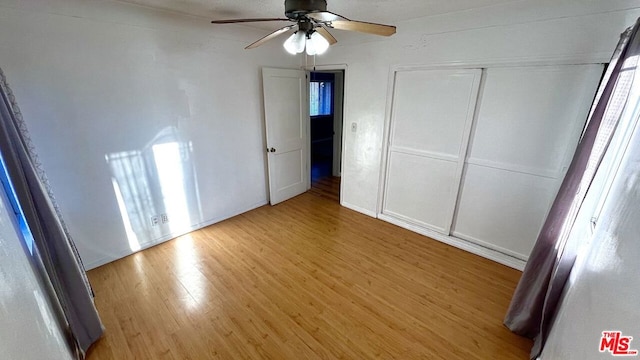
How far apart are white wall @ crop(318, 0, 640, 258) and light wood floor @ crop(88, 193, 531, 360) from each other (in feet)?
3.62

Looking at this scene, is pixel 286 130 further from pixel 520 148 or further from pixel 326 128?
pixel 326 128

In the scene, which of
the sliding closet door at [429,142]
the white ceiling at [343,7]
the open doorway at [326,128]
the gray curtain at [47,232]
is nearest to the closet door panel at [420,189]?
the sliding closet door at [429,142]

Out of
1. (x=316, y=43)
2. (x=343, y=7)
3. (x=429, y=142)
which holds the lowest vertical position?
(x=429, y=142)

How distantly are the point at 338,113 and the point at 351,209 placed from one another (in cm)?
215

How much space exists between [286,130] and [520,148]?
280 centimetres

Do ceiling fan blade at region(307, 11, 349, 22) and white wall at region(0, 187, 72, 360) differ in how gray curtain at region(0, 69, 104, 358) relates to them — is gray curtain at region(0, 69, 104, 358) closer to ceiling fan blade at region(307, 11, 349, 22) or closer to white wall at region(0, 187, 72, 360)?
white wall at region(0, 187, 72, 360)

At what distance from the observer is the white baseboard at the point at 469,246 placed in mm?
2562

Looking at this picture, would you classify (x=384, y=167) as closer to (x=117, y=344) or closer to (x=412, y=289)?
(x=412, y=289)

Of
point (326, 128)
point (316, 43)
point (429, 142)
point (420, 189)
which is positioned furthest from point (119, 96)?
point (326, 128)

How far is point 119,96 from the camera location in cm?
235

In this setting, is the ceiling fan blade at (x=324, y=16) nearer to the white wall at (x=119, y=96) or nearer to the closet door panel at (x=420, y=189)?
the white wall at (x=119, y=96)

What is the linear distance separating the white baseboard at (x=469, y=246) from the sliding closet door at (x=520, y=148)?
0.20 feet

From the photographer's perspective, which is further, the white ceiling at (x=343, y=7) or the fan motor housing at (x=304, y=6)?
the white ceiling at (x=343, y=7)

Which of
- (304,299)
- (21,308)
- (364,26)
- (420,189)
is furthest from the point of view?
(420,189)
